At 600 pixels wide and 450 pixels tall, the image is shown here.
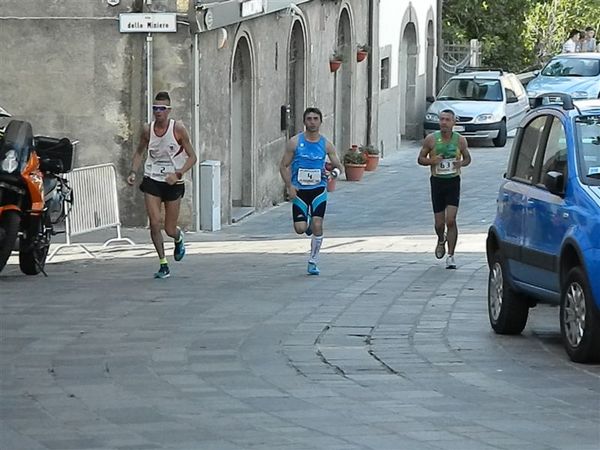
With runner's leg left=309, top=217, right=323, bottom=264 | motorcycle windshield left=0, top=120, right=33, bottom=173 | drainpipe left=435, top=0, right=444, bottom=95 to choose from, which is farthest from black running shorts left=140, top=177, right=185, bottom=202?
drainpipe left=435, top=0, right=444, bottom=95

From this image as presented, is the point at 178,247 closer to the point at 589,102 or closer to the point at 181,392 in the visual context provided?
the point at 589,102

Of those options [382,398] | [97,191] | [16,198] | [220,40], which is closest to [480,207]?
[220,40]

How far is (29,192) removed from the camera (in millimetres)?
14438

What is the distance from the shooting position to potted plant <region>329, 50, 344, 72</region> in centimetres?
2872

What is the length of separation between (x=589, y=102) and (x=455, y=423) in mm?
3954

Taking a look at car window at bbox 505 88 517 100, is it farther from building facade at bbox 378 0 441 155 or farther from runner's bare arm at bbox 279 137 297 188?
runner's bare arm at bbox 279 137 297 188

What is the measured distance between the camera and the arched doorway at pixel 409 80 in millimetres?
38031

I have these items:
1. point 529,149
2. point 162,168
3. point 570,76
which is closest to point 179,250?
point 162,168

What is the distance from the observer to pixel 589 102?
433 inches

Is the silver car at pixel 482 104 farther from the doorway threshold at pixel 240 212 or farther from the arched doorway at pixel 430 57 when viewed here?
the doorway threshold at pixel 240 212

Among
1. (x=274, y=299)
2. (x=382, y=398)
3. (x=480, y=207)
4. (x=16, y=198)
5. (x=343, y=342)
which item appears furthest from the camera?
(x=480, y=207)

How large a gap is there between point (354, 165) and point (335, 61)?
197 cm

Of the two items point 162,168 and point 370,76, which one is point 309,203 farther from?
point 370,76

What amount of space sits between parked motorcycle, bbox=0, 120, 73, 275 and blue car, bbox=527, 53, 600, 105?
24.6 m
